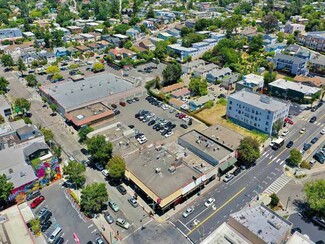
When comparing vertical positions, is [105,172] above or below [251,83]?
below

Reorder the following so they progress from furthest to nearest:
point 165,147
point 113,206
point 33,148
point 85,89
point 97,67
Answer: point 97,67, point 85,89, point 165,147, point 33,148, point 113,206

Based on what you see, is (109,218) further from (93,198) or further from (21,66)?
(21,66)

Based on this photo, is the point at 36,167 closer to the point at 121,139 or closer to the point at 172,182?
the point at 121,139

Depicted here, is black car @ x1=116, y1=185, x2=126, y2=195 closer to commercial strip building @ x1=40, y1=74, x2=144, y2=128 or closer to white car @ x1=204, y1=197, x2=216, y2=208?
white car @ x1=204, y1=197, x2=216, y2=208

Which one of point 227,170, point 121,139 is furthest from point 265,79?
point 121,139

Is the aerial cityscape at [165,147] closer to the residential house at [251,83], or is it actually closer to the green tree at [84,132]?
the green tree at [84,132]

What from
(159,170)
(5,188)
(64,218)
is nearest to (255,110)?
(159,170)
